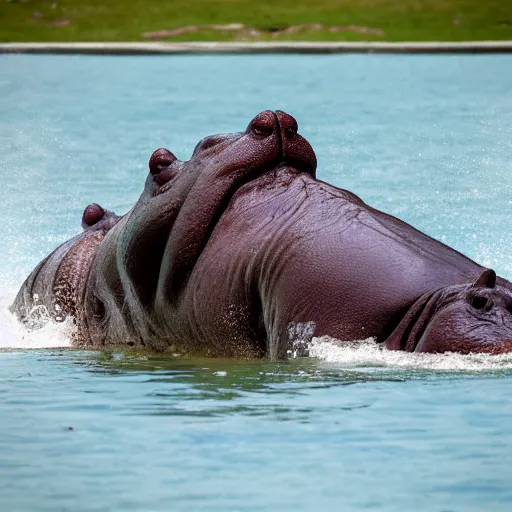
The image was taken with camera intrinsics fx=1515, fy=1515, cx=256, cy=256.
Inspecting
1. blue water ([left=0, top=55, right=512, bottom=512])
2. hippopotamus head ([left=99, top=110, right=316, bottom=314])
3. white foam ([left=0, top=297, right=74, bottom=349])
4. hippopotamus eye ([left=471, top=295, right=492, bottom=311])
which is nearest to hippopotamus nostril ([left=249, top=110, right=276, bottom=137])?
hippopotamus head ([left=99, top=110, right=316, bottom=314])

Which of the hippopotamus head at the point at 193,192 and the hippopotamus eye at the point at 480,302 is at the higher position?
the hippopotamus head at the point at 193,192

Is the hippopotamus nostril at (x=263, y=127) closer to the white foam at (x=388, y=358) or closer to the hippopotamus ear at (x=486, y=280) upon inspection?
the white foam at (x=388, y=358)

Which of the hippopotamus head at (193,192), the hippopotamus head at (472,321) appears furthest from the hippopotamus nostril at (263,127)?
the hippopotamus head at (472,321)

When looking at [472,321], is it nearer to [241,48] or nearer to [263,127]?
[263,127]

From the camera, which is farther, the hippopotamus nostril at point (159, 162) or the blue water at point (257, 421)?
the hippopotamus nostril at point (159, 162)

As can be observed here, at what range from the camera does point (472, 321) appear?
503 cm

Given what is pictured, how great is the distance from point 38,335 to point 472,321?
284 cm

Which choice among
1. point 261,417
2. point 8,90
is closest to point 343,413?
point 261,417

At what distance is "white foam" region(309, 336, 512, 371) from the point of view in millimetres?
4992

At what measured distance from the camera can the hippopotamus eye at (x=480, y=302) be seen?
198 inches

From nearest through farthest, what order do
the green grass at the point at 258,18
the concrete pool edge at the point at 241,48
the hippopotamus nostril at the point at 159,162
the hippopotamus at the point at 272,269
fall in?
1. the hippopotamus at the point at 272,269
2. the hippopotamus nostril at the point at 159,162
3. the concrete pool edge at the point at 241,48
4. the green grass at the point at 258,18

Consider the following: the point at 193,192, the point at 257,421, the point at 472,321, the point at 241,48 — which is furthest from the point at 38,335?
the point at 241,48

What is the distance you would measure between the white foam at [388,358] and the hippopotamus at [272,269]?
1.2 inches

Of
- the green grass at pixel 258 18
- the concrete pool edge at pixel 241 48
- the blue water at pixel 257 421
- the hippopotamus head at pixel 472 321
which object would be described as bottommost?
the blue water at pixel 257 421
